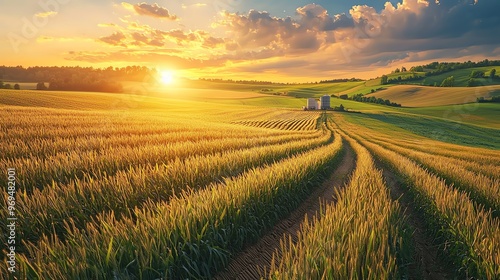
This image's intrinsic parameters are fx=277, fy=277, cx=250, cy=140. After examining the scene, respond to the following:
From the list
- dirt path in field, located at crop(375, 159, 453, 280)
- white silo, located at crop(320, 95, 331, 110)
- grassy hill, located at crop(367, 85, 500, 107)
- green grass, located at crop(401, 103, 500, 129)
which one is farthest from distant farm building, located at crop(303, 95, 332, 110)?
dirt path in field, located at crop(375, 159, 453, 280)

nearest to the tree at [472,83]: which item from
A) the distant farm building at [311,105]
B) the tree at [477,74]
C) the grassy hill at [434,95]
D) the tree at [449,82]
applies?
the tree at [449,82]

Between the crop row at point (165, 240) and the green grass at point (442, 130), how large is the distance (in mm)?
62607

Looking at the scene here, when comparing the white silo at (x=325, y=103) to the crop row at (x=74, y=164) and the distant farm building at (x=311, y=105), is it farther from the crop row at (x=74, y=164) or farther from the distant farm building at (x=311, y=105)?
the crop row at (x=74, y=164)

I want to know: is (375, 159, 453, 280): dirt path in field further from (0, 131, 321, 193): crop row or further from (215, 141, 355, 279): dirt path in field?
(0, 131, 321, 193): crop row

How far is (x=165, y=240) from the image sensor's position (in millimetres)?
3646

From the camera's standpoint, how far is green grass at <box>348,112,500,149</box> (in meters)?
56.7

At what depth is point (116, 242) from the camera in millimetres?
3412

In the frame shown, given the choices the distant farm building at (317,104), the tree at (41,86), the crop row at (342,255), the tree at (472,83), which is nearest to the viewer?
the crop row at (342,255)

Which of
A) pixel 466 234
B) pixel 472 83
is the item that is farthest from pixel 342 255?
pixel 472 83

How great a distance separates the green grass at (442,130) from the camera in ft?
186

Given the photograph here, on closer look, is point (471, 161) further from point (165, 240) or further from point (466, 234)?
point (165, 240)

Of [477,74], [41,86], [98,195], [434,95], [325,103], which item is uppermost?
[477,74]

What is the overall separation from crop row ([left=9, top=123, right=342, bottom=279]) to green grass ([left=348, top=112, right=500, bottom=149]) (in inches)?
2465

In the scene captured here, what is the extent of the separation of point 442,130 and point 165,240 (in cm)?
8207
